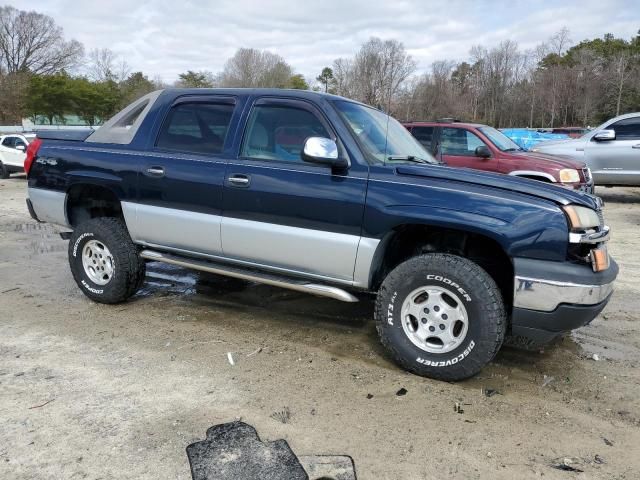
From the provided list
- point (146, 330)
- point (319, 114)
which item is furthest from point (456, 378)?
point (146, 330)

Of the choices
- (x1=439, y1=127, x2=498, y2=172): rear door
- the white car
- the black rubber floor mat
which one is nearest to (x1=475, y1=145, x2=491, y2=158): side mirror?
(x1=439, y1=127, x2=498, y2=172): rear door

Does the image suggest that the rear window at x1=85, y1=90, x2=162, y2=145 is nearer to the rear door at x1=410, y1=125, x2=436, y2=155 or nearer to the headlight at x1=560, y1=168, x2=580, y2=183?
the rear door at x1=410, y1=125, x2=436, y2=155

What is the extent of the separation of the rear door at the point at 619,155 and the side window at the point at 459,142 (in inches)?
169

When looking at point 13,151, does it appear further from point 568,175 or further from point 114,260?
point 568,175

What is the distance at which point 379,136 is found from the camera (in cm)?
427

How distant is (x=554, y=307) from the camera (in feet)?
10.7

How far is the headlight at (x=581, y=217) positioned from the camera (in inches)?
128

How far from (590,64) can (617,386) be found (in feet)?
199

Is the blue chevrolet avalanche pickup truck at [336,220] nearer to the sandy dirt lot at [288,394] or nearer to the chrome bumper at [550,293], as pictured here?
the chrome bumper at [550,293]

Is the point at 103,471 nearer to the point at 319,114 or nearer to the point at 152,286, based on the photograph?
the point at 319,114

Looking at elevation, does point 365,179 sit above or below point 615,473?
above

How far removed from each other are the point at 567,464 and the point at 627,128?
449 inches

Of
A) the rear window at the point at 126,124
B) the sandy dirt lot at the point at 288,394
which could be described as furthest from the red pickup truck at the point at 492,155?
the rear window at the point at 126,124

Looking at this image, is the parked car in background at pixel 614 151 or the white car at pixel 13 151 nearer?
the parked car in background at pixel 614 151
